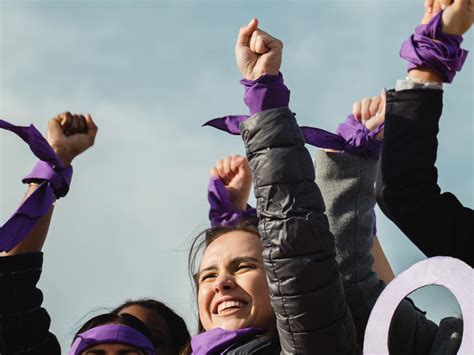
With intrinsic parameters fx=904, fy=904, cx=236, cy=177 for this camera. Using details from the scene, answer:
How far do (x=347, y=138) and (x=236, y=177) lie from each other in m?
0.80

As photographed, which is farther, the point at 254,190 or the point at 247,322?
the point at 247,322

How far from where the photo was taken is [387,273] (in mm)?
4004

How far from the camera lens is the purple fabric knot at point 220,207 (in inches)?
159

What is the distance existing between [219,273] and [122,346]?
653 mm

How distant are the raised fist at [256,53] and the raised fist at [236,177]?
3.18 feet

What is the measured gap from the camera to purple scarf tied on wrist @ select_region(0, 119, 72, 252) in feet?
12.0

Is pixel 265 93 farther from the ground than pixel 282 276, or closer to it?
farther from the ground

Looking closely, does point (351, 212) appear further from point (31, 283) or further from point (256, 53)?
point (31, 283)

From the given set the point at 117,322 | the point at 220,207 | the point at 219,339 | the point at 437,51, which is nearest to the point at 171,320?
the point at 117,322

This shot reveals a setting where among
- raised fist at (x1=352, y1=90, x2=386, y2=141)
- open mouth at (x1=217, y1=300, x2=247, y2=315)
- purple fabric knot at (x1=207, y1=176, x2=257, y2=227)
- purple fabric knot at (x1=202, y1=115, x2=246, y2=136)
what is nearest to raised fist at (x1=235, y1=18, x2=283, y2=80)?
purple fabric knot at (x1=202, y1=115, x2=246, y2=136)

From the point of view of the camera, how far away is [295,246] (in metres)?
2.83

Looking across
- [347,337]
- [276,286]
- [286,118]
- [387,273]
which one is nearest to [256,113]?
[286,118]

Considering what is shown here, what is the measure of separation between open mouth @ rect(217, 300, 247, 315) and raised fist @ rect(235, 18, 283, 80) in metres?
0.82

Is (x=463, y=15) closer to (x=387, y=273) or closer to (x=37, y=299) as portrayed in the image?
(x=387, y=273)
